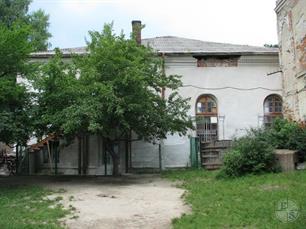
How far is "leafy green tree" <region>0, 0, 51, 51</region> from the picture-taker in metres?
33.9

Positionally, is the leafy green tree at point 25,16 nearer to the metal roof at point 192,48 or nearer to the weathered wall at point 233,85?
the metal roof at point 192,48

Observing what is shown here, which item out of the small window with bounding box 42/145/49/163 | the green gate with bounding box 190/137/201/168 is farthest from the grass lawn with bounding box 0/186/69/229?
the green gate with bounding box 190/137/201/168

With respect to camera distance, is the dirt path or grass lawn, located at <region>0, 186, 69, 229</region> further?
the dirt path

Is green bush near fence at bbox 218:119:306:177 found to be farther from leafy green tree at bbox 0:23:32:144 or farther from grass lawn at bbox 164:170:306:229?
leafy green tree at bbox 0:23:32:144

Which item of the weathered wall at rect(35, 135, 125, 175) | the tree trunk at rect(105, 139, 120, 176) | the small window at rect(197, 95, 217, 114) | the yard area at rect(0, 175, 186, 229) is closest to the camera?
the yard area at rect(0, 175, 186, 229)

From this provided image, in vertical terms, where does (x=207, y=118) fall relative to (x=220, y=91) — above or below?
below

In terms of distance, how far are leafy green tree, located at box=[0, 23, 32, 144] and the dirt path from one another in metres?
2.20

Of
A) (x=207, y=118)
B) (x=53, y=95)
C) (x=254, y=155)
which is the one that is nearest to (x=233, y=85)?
(x=207, y=118)

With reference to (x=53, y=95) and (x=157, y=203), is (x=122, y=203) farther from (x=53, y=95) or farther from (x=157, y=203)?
(x=53, y=95)

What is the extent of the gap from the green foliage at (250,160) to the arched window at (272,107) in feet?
25.4

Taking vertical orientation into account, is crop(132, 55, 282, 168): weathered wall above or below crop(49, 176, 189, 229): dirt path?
above

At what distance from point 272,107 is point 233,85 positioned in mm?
2212

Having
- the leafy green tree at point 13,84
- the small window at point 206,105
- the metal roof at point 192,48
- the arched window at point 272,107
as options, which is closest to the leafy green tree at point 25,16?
the metal roof at point 192,48

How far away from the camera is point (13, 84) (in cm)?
1527
